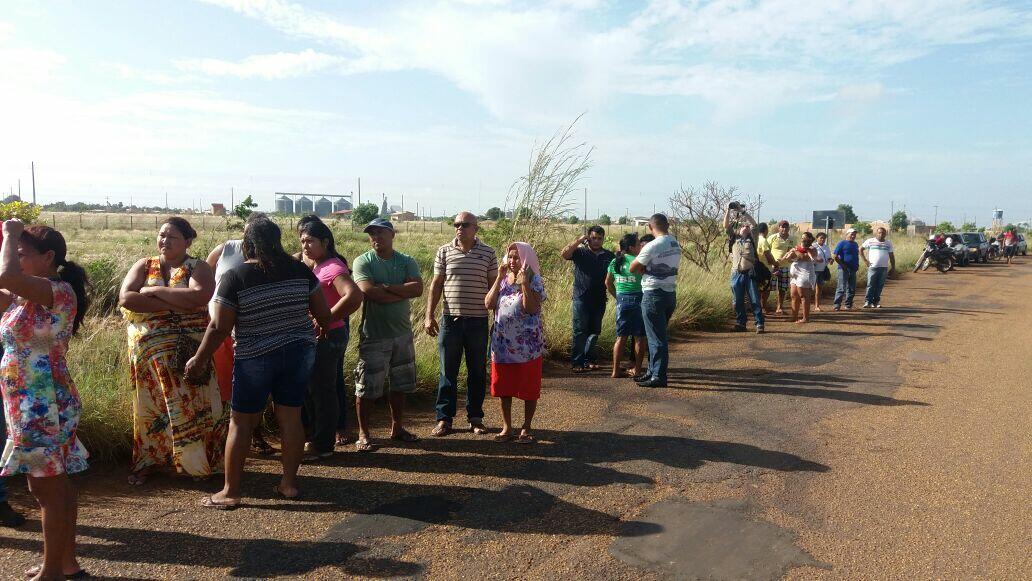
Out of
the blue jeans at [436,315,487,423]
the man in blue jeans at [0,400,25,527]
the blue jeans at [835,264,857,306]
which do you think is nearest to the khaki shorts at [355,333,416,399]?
the blue jeans at [436,315,487,423]

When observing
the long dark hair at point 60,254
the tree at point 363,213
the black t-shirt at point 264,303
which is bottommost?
the black t-shirt at point 264,303

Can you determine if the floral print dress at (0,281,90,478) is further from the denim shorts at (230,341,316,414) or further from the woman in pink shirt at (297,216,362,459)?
the woman in pink shirt at (297,216,362,459)

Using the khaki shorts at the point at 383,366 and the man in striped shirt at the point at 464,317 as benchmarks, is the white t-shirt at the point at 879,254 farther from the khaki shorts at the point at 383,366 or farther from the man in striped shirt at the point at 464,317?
the khaki shorts at the point at 383,366

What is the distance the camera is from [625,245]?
27.3ft

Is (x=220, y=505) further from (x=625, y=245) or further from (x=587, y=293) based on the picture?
(x=625, y=245)

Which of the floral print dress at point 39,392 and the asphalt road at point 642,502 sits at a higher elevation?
the floral print dress at point 39,392

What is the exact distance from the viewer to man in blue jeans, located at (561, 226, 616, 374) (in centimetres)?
864

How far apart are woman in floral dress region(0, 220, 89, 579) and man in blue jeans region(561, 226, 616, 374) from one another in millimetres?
5714

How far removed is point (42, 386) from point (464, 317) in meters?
3.08

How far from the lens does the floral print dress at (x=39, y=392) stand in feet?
11.3

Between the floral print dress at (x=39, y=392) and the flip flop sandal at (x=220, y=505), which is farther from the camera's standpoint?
the flip flop sandal at (x=220, y=505)

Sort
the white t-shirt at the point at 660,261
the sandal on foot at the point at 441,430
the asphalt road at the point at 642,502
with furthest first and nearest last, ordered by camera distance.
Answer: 1. the white t-shirt at the point at 660,261
2. the sandal on foot at the point at 441,430
3. the asphalt road at the point at 642,502

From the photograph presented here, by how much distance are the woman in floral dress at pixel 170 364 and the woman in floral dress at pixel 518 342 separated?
6.86 ft

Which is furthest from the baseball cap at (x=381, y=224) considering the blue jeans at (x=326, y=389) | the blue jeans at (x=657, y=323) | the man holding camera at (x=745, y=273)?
the man holding camera at (x=745, y=273)
